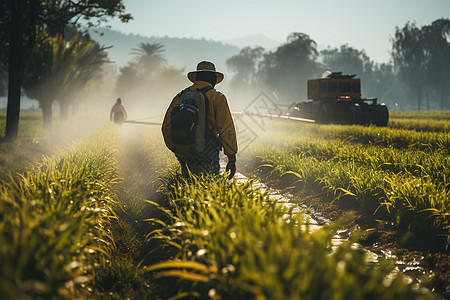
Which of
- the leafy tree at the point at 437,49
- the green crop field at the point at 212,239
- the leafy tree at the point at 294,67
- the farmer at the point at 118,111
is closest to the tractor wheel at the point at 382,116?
the green crop field at the point at 212,239

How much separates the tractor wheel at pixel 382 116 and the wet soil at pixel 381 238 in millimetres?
13804

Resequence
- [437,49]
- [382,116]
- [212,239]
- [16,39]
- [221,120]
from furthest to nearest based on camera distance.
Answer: [437,49] → [382,116] → [16,39] → [221,120] → [212,239]

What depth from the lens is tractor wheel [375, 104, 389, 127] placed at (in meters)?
18.2

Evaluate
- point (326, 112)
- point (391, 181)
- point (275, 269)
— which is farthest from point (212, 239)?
point (326, 112)

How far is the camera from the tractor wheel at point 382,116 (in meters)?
18.2

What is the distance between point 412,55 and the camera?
2453 inches

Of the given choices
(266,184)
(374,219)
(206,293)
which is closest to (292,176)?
(266,184)

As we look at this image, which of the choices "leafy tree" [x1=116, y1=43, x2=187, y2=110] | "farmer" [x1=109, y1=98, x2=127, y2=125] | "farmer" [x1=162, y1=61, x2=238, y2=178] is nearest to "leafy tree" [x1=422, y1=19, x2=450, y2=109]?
"leafy tree" [x1=116, y1=43, x2=187, y2=110]

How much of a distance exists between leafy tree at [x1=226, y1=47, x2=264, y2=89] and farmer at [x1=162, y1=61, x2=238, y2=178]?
295 feet

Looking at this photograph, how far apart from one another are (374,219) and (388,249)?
0.84 m

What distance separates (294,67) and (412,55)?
2203 cm

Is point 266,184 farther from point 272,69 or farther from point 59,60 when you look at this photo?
point 272,69

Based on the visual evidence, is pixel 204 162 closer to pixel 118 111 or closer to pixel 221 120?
pixel 221 120

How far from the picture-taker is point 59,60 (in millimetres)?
18203
